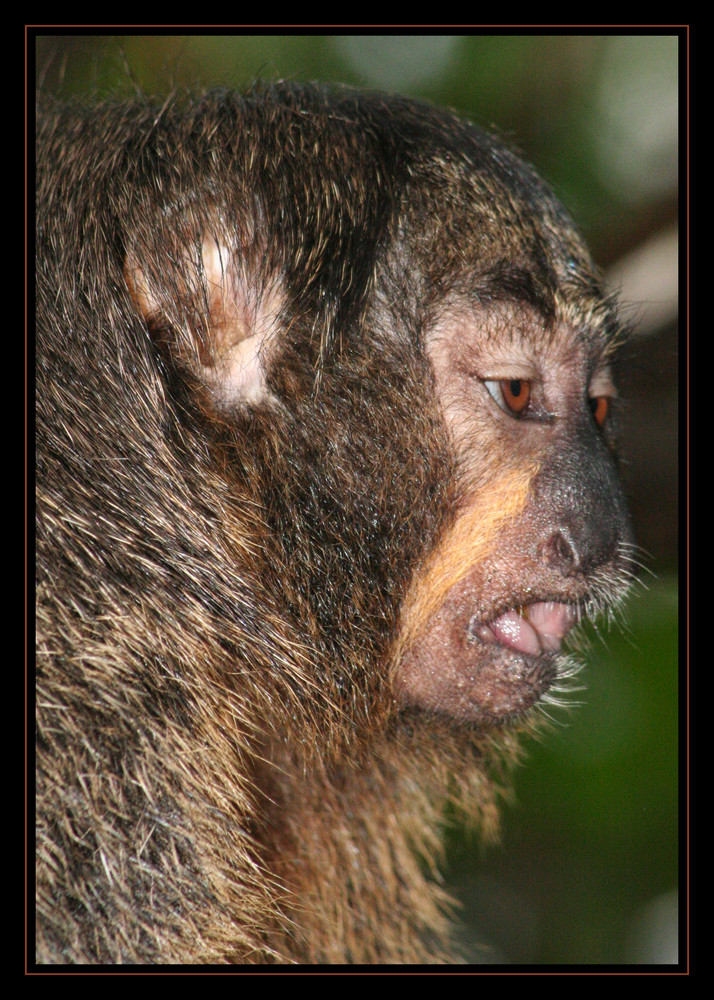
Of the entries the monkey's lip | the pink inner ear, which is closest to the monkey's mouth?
the monkey's lip

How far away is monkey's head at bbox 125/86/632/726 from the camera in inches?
68.1

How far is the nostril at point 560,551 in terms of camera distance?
5.95 feet

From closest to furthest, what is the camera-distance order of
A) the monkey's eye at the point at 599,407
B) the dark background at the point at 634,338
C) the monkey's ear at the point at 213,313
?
the monkey's ear at the point at 213,313 → the monkey's eye at the point at 599,407 → the dark background at the point at 634,338

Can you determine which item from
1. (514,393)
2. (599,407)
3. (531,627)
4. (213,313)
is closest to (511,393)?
(514,393)

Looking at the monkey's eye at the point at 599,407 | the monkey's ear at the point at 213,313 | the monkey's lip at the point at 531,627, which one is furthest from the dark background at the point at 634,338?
the monkey's ear at the point at 213,313

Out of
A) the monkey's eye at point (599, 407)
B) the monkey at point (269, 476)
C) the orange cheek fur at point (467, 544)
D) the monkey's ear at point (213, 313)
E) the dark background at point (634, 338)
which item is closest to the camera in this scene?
the monkey at point (269, 476)

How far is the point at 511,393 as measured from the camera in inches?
73.8

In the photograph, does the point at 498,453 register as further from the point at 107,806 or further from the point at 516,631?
the point at 107,806

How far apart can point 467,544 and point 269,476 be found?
1.54 feet

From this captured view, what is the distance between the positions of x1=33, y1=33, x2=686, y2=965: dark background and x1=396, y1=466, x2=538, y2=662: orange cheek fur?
2.85 feet

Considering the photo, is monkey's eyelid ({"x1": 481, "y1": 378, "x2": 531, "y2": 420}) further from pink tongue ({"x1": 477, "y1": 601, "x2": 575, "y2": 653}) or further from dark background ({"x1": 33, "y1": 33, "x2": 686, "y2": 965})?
dark background ({"x1": 33, "y1": 33, "x2": 686, "y2": 965})

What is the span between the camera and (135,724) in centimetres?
Result: 153

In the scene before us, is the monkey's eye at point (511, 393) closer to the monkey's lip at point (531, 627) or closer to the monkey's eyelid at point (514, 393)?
the monkey's eyelid at point (514, 393)

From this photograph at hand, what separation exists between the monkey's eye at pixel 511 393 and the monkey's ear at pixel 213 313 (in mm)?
513
